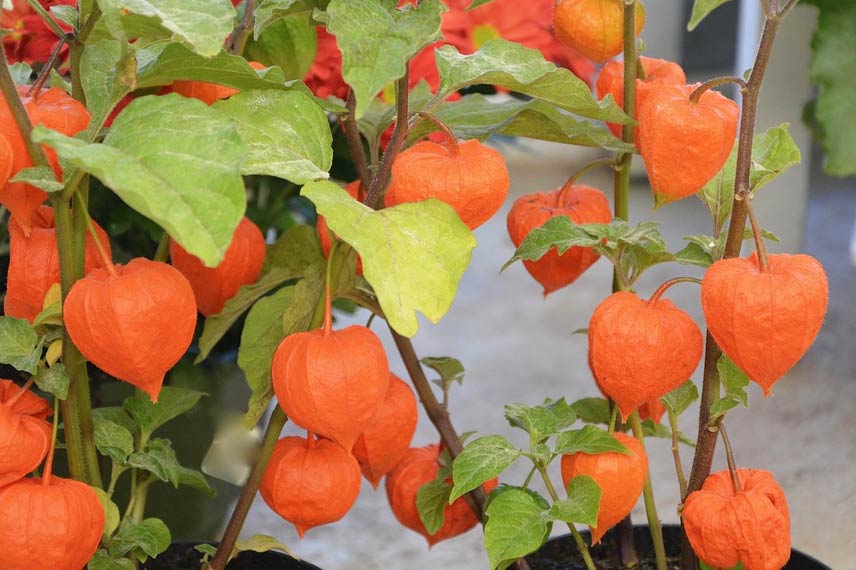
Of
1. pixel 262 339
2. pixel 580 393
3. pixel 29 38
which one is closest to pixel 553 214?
pixel 262 339

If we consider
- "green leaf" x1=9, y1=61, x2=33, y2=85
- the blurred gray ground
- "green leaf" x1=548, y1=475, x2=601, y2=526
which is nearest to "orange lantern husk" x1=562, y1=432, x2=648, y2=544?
"green leaf" x1=548, y1=475, x2=601, y2=526

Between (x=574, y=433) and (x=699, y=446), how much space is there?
66mm

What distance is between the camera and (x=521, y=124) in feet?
1.87

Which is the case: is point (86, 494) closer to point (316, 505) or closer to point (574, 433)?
point (316, 505)

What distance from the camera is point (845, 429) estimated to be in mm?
1480

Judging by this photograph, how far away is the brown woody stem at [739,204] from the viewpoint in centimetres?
49

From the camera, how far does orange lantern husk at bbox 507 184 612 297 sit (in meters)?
0.61

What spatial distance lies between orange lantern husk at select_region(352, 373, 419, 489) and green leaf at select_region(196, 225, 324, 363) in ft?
0.27

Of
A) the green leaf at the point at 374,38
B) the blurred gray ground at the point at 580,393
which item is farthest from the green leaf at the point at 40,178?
the blurred gray ground at the point at 580,393

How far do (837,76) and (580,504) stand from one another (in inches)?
35.1

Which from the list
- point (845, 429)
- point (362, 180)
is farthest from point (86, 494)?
point (845, 429)

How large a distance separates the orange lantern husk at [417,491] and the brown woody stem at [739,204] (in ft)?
0.47

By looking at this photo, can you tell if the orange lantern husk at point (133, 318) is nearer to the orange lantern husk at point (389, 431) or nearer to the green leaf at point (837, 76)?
the orange lantern husk at point (389, 431)

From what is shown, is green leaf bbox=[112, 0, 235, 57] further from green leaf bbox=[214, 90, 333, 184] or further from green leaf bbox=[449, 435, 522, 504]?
green leaf bbox=[449, 435, 522, 504]
